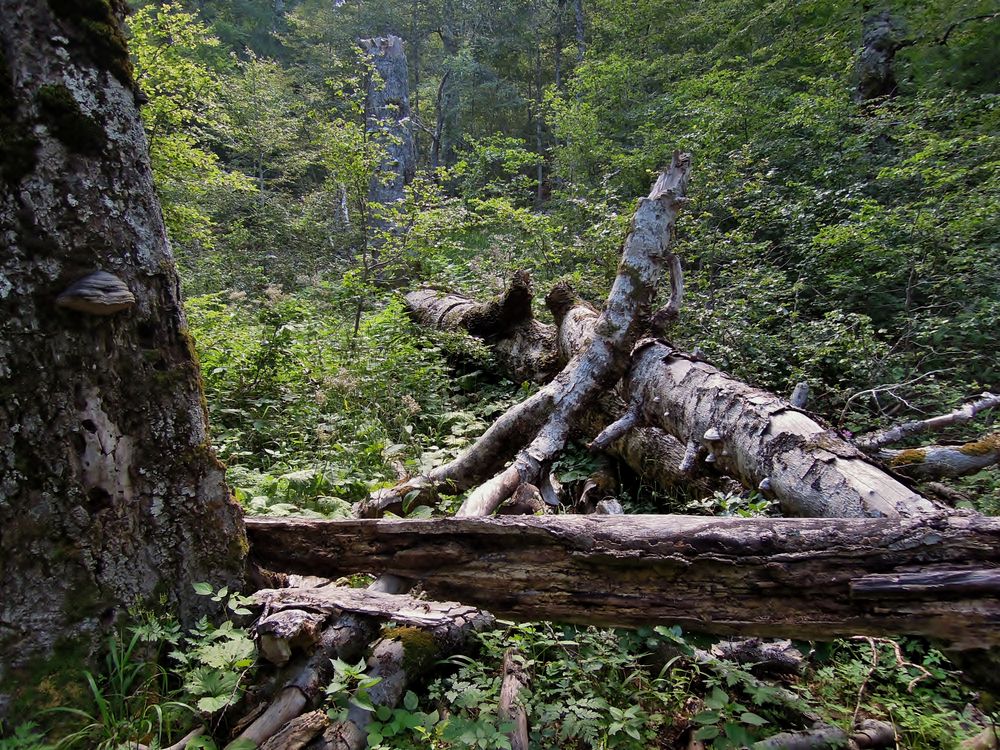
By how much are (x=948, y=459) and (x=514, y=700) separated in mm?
2849

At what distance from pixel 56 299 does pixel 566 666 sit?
2345mm

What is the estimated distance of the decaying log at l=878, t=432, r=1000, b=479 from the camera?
2.91 m

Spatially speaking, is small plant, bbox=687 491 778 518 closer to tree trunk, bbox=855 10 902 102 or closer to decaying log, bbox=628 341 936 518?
decaying log, bbox=628 341 936 518

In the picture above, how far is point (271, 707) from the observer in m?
A: 1.79

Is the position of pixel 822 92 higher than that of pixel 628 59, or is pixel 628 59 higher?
pixel 628 59

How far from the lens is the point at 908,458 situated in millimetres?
3010

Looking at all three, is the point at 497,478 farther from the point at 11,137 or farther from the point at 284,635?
the point at 11,137

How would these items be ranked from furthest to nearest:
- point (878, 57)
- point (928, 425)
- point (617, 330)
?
1. point (878, 57)
2. point (617, 330)
3. point (928, 425)

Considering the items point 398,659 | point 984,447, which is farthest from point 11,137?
point 984,447

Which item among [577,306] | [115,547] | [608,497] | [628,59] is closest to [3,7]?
[115,547]

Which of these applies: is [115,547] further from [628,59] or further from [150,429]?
[628,59]

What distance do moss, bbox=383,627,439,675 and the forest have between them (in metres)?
0.01

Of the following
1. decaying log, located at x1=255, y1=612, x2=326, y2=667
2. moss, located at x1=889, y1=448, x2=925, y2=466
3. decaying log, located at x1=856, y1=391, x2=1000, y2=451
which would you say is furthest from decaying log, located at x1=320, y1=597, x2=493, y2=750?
decaying log, located at x1=856, y1=391, x2=1000, y2=451

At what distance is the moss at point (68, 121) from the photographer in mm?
1708
